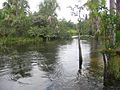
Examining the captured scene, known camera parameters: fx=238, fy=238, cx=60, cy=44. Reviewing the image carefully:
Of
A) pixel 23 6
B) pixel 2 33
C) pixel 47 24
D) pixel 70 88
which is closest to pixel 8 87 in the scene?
pixel 70 88

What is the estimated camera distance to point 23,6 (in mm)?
65562

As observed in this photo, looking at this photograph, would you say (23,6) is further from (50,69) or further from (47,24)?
(50,69)

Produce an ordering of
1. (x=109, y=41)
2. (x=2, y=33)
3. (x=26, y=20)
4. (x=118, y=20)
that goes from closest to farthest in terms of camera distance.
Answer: (x=118, y=20)
(x=109, y=41)
(x=2, y=33)
(x=26, y=20)

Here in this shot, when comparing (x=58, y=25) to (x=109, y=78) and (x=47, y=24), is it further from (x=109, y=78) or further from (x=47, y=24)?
(x=109, y=78)

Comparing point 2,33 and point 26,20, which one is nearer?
point 2,33

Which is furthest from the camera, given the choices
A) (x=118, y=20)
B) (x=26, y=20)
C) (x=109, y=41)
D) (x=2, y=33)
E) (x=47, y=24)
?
(x=47, y=24)

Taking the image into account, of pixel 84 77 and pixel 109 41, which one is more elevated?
pixel 109 41

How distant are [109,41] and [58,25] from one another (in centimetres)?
4684

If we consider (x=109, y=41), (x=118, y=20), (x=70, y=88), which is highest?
(x=118, y=20)

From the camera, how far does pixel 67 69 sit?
63.3ft

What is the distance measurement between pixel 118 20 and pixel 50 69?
872 centimetres

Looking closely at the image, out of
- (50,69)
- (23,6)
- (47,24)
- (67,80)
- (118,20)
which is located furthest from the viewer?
(23,6)

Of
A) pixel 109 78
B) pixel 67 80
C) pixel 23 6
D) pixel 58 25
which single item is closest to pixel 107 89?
pixel 109 78

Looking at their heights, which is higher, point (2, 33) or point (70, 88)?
point (2, 33)
